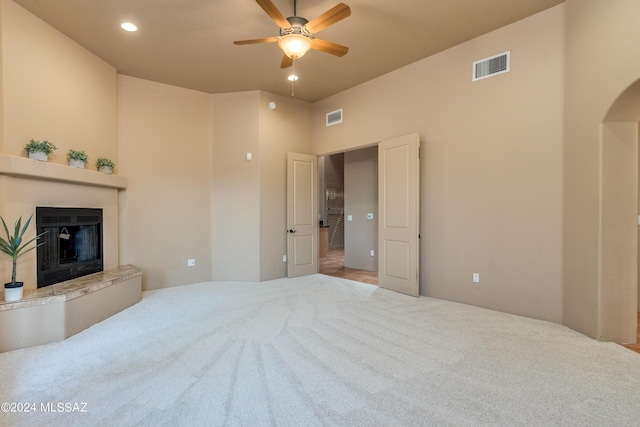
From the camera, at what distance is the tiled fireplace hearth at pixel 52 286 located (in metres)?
2.83

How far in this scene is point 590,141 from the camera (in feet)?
9.66

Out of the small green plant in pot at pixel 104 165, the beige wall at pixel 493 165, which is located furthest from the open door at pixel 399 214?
the small green plant in pot at pixel 104 165

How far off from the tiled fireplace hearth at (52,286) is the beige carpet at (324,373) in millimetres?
190

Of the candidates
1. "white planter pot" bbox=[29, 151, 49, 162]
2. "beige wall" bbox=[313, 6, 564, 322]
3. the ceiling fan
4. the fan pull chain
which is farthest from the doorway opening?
"white planter pot" bbox=[29, 151, 49, 162]

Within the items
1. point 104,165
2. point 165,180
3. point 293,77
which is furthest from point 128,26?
point 165,180

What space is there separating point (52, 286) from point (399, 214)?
4.32m

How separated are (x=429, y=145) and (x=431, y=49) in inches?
49.5

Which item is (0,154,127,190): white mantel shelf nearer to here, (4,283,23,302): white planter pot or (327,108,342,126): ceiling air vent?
(4,283,23,302): white planter pot

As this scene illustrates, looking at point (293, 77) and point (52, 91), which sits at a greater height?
point (293, 77)

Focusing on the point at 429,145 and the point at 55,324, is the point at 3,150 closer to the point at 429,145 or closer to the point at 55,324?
the point at 55,324

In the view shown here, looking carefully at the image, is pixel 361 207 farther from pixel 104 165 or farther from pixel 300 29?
pixel 104 165

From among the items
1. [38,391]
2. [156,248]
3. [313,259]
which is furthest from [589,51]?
[156,248]

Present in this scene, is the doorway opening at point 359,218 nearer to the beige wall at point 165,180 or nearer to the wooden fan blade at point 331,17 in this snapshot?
the beige wall at point 165,180

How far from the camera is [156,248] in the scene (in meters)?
5.03
